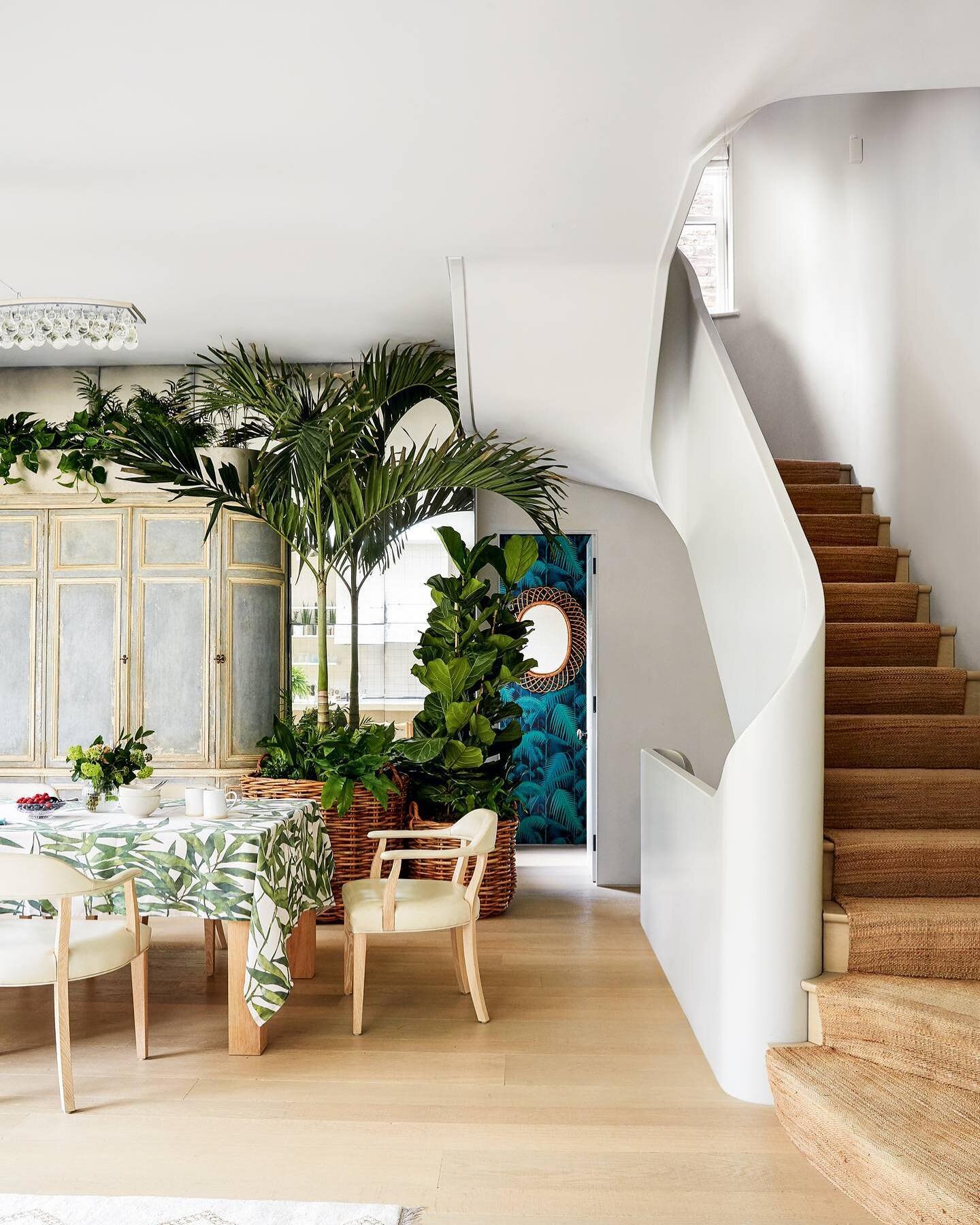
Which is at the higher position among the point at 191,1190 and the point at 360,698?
the point at 360,698

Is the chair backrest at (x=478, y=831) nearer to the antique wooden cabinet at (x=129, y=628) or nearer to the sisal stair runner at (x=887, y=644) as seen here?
the sisal stair runner at (x=887, y=644)

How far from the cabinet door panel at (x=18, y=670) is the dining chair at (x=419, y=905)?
3013 millimetres

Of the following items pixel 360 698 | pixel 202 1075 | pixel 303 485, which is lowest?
pixel 202 1075

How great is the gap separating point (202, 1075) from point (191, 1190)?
0.75 meters

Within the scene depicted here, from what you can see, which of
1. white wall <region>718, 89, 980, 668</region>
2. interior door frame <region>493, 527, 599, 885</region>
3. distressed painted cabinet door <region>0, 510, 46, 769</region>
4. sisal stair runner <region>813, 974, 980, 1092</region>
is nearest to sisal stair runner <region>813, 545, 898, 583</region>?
white wall <region>718, 89, 980, 668</region>

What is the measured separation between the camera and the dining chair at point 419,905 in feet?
12.0

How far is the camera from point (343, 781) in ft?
15.7

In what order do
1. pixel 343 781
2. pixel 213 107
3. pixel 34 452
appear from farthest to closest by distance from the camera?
1. pixel 34 452
2. pixel 343 781
3. pixel 213 107

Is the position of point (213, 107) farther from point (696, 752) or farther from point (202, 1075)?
point (696, 752)

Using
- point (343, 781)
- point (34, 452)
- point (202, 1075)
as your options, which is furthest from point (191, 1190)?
point (34, 452)

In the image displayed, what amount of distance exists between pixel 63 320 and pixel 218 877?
2.28m

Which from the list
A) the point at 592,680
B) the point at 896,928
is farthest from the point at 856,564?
the point at 896,928

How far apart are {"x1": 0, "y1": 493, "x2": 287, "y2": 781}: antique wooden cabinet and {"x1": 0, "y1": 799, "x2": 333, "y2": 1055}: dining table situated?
237cm

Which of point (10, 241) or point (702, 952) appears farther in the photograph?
point (10, 241)
